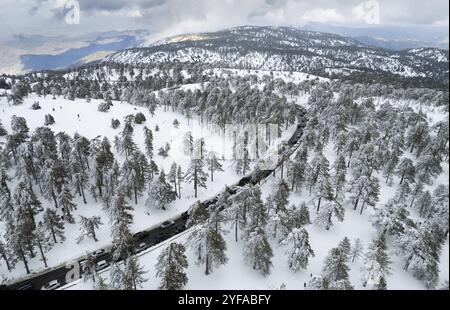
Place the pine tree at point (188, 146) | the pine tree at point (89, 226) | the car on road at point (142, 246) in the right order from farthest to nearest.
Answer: the pine tree at point (188, 146), the pine tree at point (89, 226), the car on road at point (142, 246)

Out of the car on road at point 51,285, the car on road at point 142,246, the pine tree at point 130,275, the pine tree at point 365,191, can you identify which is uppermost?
the pine tree at point 365,191

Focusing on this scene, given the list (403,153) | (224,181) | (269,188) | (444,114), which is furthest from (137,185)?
(444,114)

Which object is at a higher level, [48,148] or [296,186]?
[48,148]

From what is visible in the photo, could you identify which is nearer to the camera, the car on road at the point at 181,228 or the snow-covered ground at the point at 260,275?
the snow-covered ground at the point at 260,275

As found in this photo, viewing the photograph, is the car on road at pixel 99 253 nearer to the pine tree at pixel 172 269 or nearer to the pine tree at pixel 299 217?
the pine tree at pixel 172 269

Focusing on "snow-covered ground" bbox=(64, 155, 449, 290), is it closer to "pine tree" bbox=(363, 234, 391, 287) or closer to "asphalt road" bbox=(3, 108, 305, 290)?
"asphalt road" bbox=(3, 108, 305, 290)

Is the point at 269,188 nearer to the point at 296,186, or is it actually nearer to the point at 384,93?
the point at 296,186

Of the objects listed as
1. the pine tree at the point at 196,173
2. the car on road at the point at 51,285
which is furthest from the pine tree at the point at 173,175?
the car on road at the point at 51,285
